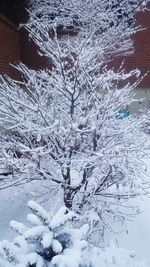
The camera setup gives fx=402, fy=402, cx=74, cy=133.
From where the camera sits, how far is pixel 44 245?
3.01 meters

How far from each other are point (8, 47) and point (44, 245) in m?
10.5

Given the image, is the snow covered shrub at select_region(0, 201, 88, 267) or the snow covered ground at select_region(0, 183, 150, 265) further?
the snow covered ground at select_region(0, 183, 150, 265)

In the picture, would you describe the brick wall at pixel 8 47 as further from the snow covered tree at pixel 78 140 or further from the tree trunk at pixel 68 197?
the tree trunk at pixel 68 197

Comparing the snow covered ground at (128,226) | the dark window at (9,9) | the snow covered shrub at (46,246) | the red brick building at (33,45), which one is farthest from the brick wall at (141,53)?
the snow covered shrub at (46,246)

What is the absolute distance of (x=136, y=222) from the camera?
20.8ft

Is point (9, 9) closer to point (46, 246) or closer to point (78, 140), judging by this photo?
point (78, 140)

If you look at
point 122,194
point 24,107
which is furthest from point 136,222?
point 24,107

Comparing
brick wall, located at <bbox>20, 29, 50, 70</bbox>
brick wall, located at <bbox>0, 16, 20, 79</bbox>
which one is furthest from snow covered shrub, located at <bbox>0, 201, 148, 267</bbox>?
brick wall, located at <bbox>20, 29, 50, 70</bbox>

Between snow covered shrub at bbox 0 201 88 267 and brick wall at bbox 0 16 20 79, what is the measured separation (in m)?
9.03

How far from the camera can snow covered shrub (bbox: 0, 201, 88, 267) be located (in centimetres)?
300

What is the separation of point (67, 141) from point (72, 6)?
29.9ft

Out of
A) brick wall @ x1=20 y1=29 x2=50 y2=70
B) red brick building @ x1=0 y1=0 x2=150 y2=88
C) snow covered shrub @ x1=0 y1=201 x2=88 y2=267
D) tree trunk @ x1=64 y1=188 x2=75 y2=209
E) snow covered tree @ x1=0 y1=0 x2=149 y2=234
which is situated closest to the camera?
snow covered shrub @ x1=0 y1=201 x2=88 y2=267

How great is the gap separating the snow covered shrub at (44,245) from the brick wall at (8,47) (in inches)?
356

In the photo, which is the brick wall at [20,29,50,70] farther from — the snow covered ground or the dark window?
the snow covered ground
